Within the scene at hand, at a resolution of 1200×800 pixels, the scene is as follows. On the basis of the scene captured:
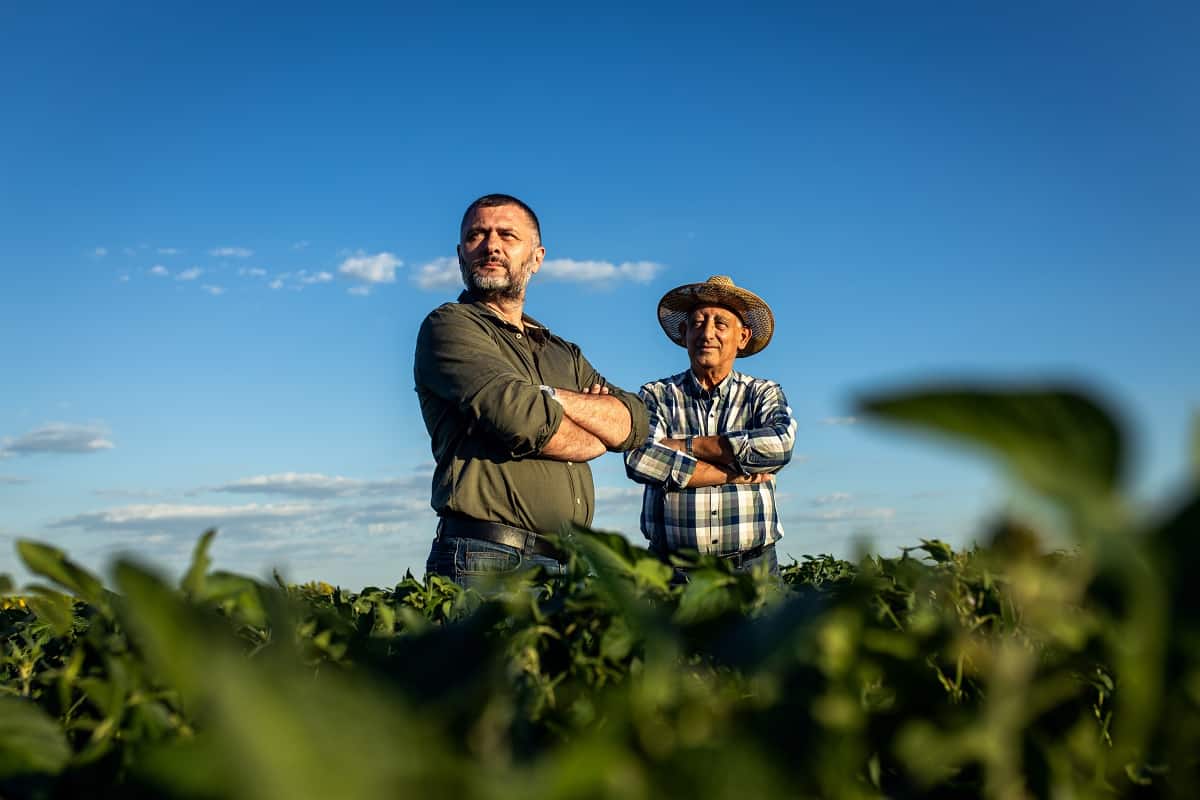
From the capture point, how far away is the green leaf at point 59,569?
94 cm

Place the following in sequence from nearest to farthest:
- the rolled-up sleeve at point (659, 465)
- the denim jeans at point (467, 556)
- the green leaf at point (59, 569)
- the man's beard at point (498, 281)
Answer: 1. the green leaf at point (59, 569)
2. the denim jeans at point (467, 556)
3. the man's beard at point (498, 281)
4. the rolled-up sleeve at point (659, 465)

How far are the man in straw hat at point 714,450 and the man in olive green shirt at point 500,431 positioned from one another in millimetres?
497

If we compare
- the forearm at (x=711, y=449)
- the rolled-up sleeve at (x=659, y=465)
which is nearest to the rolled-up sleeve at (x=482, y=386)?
the rolled-up sleeve at (x=659, y=465)

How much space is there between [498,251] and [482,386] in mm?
1314

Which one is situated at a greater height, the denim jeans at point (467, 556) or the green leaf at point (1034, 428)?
the green leaf at point (1034, 428)

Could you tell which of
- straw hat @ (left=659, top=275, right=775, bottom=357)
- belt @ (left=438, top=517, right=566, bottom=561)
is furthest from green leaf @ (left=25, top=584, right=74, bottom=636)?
straw hat @ (left=659, top=275, right=775, bottom=357)

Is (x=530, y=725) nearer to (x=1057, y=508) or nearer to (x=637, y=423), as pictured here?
(x=1057, y=508)

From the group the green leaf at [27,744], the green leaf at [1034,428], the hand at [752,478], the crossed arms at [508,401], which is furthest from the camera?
the hand at [752,478]

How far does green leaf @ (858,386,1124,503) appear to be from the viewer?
0.47 metres

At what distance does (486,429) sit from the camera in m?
5.35

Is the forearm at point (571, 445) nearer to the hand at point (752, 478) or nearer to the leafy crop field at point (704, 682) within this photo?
the hand at point (752, 478)

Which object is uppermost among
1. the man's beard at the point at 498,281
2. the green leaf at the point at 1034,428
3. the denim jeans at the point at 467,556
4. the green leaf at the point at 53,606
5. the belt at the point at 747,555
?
the man's beard at the point at 498,281

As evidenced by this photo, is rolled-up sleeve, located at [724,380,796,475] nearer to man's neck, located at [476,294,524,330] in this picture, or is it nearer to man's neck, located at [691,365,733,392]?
man's neck, located at [691,365,733,392]

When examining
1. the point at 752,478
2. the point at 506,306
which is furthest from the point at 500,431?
the point at 752,478
